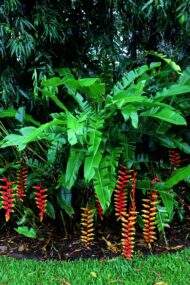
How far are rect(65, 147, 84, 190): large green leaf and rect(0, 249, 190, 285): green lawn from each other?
64 centimetres

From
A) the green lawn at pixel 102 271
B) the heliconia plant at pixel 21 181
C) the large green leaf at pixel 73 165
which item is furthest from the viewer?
the heliconia plant at pixel 21 181

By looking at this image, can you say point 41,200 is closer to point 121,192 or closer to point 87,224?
point 87,224

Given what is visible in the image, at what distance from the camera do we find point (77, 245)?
385cm

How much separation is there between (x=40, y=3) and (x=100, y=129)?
4.91ft

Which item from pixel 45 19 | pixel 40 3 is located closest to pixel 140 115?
pixel 45 19

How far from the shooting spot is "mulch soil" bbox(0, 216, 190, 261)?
372cm

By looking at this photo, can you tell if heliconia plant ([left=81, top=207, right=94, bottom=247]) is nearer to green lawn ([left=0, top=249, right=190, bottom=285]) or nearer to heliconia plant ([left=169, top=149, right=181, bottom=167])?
green lawn ([left=0, top=249, right=190, bottom=285])

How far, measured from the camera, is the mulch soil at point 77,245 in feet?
12.2

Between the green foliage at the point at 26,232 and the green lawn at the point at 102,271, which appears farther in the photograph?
the green foliage at the point at 26,232

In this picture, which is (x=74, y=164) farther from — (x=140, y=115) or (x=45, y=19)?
(x=45, y=19)

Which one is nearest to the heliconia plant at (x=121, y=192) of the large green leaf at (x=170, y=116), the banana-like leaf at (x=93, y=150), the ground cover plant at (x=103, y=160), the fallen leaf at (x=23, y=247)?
the ground cover plant at (x=103, y=160)

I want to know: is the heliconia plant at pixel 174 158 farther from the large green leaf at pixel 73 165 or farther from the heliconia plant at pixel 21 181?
the heliconia plant at pixel 21 181

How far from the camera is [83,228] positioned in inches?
152

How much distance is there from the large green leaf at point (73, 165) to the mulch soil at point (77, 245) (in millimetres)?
635
